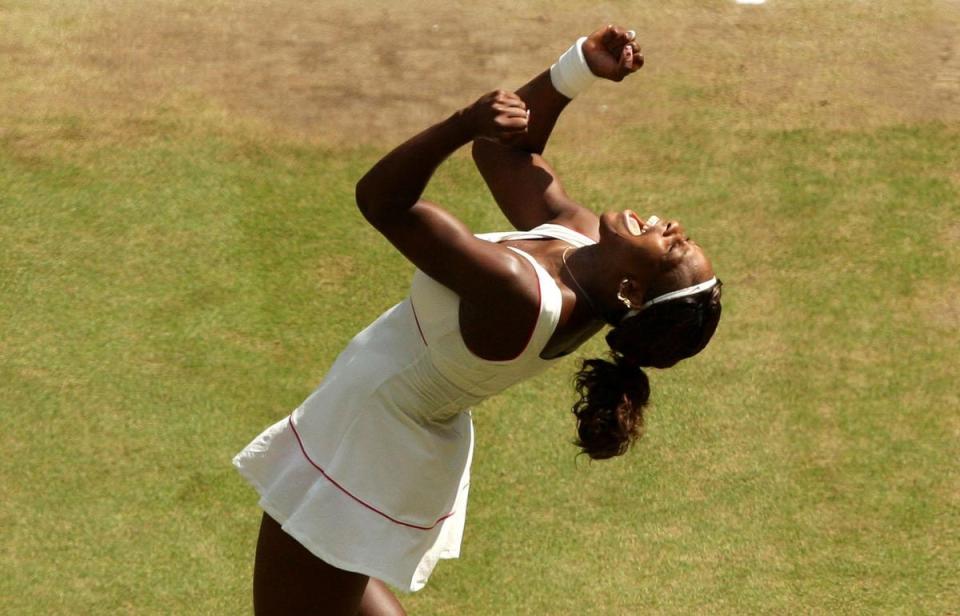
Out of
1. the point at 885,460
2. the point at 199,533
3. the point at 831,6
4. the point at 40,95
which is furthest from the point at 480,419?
the point at 831,6

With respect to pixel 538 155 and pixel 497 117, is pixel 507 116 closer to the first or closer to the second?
pixel 497 117

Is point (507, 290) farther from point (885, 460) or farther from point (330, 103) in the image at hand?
point (330, 103)

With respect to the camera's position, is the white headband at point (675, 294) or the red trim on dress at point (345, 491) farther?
the red trim on dress at point (345, 491)

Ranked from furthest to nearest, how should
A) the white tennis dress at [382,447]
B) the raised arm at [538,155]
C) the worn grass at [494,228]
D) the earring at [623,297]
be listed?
the worn grass at [494,228] < the raised arm at [538,155] < the white tennis dress at [382,447] < the earring at [623,297]

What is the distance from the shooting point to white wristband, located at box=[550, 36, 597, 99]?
155 inches

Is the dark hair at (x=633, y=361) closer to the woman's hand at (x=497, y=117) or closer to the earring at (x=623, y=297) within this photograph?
the earring at (x=623, y=297)

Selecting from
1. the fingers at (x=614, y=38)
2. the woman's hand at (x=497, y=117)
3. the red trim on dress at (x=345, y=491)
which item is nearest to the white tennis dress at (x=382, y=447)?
the red trim on dress at (x=345, y=491)

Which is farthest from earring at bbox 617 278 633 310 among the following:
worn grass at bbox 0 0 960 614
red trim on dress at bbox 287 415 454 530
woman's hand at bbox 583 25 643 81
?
worn grass at bbox 0 0 960 614

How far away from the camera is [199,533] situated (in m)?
4.84

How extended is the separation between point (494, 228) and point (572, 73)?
2089mm

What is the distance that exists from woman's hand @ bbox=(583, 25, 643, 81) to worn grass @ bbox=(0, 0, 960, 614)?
1.78 metres

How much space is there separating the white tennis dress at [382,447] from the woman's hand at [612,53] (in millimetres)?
507

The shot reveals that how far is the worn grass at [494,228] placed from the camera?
4855mm

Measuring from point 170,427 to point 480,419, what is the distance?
116cm
